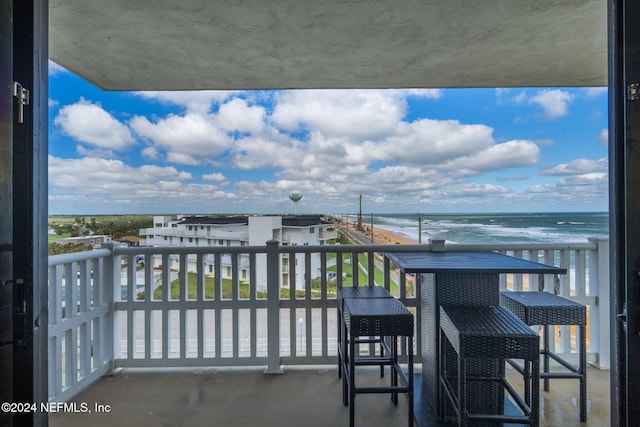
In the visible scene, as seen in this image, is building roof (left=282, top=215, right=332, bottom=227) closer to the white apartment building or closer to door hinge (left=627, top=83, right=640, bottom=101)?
the white apartment building

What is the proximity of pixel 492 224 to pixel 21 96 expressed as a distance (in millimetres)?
6002

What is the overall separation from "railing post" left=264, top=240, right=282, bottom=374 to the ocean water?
1612mm

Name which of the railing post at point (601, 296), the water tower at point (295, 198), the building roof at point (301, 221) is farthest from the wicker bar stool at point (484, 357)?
the water tower at point (295, 198)

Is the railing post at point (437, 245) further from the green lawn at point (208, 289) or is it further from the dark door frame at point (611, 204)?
the green lawn at point (208, 289)

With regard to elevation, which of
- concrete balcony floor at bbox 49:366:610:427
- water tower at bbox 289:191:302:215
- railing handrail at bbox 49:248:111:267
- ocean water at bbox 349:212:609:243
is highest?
water tower at bbox 289:191:302:215

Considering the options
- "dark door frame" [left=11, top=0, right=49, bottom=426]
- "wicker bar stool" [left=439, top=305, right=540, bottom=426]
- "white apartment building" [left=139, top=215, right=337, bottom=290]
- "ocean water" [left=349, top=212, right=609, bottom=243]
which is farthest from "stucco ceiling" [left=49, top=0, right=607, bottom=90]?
"wicker bar stool" [left=439, top=305, right=540, bottom=426]

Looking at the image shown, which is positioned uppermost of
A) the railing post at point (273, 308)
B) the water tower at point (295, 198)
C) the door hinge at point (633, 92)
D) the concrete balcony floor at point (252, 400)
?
the door hinge at point (633, 92)

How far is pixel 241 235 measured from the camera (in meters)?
3.07

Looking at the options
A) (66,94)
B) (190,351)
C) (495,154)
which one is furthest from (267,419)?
(495,154)

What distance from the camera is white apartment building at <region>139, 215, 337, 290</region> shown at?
2598mm

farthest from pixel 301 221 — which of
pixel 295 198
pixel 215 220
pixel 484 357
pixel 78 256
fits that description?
pixel 484 357

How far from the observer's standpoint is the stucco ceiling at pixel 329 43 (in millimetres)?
1751

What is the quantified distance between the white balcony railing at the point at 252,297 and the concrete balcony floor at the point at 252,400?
14cm

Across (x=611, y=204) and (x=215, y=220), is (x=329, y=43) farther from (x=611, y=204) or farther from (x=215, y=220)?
(x=215, y=220)
